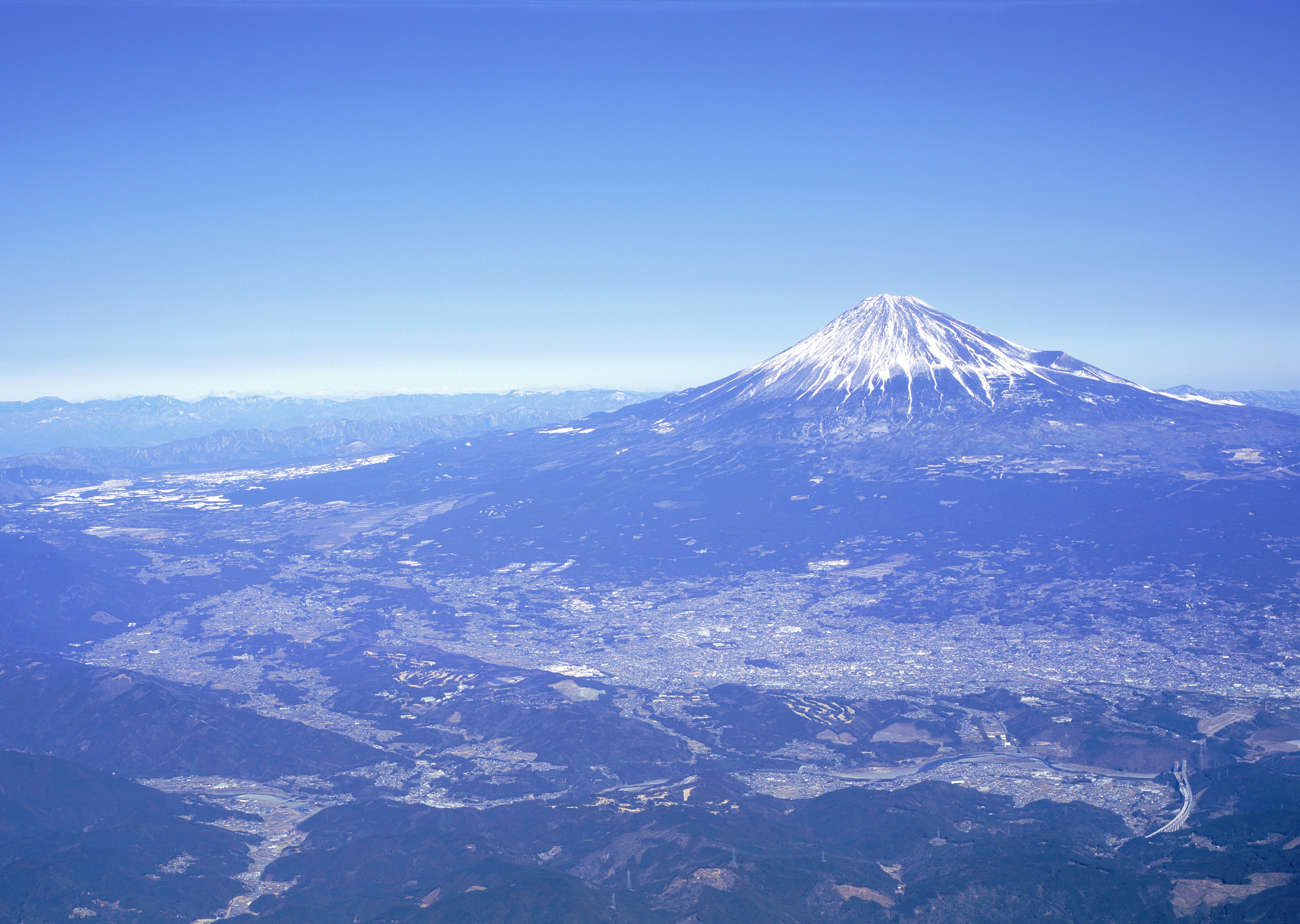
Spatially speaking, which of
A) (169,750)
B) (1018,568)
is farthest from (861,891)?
(1018,568)

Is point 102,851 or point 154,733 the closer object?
point 102,851

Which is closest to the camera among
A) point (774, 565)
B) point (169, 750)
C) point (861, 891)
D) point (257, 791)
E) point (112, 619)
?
point (861, 891)

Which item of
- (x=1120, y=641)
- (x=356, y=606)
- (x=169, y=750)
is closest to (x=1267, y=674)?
(x=1120, y=641)

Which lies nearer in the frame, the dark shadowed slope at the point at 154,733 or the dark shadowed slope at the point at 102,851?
the dark shadowed slope at the point at 102,851

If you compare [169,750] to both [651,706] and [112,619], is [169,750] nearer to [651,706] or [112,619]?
[651,706]

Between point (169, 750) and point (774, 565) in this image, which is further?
point (774, 565)

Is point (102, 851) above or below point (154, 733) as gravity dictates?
above

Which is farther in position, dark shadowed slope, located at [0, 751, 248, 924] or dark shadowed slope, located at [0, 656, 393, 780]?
dark shadowed slope, located at [0, 656, 393, 780]

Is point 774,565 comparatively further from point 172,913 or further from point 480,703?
point 172,913

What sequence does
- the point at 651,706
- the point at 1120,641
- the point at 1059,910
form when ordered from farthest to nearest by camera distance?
the point at 1120,641, the point at 651,706, the point at 1059,910
